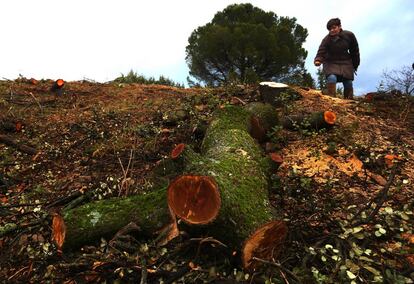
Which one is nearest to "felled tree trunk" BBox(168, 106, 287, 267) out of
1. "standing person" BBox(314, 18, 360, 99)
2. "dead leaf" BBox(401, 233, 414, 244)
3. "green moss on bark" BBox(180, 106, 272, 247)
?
"green moss on bark" BBox(180, 106, 272, 247)

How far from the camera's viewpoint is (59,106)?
8.89 metres

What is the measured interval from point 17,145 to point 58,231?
12.1 ft

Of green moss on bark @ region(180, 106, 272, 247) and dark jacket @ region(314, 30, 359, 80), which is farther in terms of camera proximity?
dark jacket @ region(314, 30, 359, 80)

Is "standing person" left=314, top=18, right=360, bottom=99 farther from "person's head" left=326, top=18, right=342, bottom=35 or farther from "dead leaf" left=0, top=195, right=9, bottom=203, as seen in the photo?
"dead leaf" left=0, top=195, right=9, bottom=203

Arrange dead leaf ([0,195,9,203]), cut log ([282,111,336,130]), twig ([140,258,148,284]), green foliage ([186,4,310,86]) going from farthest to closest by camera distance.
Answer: green foliage ([186,4,310,86])
cut log ([282,111,336,130])
dead leaf ([0,195,9,203])
twig ([140,258,148,284])

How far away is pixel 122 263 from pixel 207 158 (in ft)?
4.17

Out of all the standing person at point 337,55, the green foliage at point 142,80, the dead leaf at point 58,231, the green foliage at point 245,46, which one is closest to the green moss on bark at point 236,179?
the dead leaf at point 58,231

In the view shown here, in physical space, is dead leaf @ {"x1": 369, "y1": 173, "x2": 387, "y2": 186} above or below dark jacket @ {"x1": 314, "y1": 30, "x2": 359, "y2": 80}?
below

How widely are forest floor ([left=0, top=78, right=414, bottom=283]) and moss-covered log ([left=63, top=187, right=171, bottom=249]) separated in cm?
13

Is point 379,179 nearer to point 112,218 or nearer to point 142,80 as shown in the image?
point 112,218

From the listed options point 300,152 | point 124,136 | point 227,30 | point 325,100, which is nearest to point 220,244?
point 300,152

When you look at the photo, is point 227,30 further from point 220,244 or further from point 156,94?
point 220,244

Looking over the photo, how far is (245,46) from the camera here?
17531mm

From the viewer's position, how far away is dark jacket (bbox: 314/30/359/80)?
838 centimetres
